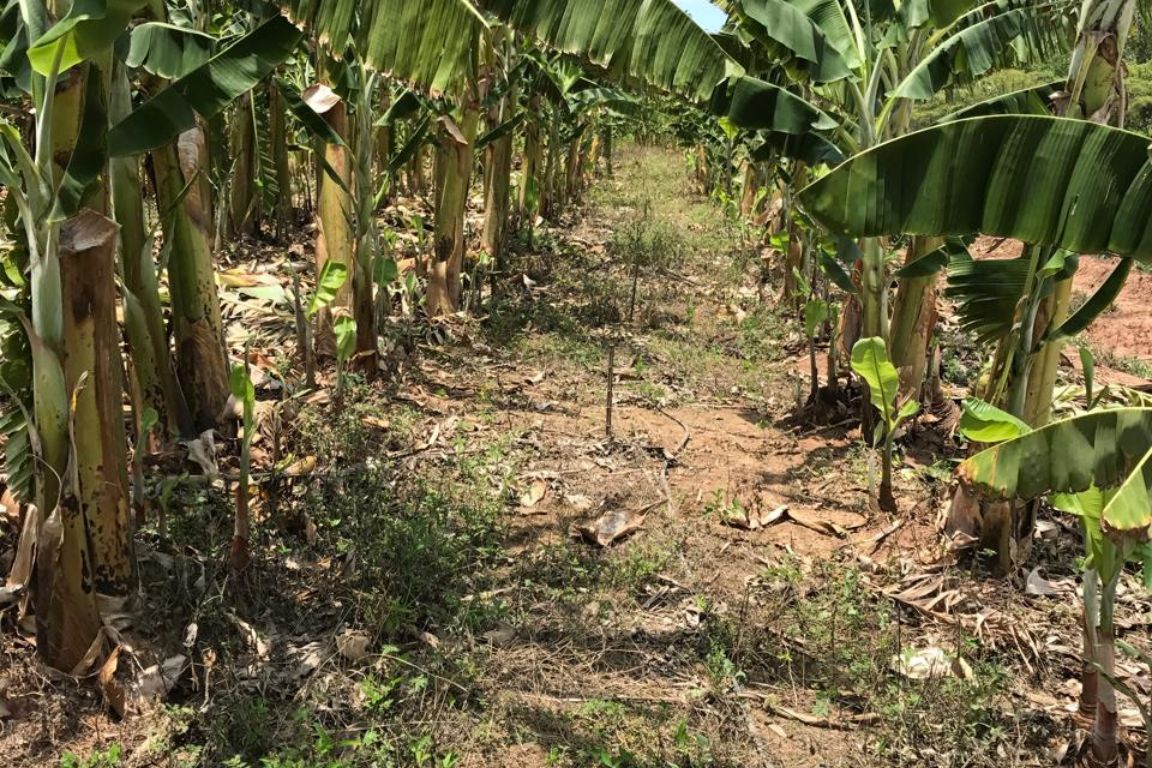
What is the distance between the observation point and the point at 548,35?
390 centimetres

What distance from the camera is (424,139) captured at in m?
6.94

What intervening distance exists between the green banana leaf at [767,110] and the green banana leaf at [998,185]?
2.06 meters

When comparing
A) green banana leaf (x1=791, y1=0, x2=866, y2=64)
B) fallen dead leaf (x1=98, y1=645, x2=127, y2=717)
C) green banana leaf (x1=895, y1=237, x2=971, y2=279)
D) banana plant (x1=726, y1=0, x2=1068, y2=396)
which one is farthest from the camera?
green banana leaf (x1=791, y1=0, x2=866, y2=64)

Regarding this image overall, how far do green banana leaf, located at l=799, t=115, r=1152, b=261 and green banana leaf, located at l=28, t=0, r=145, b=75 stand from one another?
2.13m

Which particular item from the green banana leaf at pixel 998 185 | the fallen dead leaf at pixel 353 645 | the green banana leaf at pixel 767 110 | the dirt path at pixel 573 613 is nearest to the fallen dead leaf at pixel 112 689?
the dirt path at pixel 573 613

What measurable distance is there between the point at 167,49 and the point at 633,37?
191 centimetres

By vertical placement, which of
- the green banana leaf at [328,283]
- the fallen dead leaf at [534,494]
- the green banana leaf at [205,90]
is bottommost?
the fallen dead leaf at [534,494]

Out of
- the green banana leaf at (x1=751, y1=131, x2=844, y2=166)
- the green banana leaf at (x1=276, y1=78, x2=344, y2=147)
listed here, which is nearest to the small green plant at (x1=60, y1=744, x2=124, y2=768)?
the green banana leaf at (x1=276, y1=78, x2=344, y2=147)

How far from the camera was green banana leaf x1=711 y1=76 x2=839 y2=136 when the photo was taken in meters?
4.88

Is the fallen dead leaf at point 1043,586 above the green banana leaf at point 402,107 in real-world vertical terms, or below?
below

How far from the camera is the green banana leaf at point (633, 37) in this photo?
3900 millimetres

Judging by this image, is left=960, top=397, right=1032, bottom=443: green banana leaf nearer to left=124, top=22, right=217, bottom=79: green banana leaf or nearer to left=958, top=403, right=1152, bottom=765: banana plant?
left=958, top=403, right=1152, bottom=765: banana plant

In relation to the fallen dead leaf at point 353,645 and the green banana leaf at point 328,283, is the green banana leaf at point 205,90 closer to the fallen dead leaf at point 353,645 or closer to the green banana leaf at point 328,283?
the fallen dead leaf at point 353,645

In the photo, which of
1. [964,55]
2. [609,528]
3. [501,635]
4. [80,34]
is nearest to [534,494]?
[609,528]
